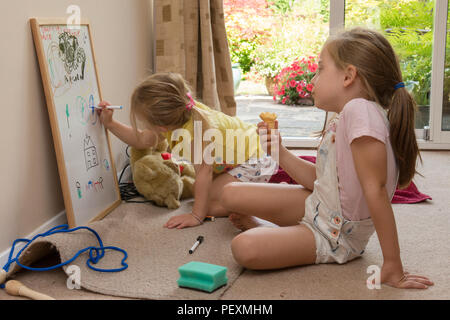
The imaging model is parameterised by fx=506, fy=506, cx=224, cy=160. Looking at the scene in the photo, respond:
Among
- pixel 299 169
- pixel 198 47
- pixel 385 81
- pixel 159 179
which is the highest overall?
pixel 198 47

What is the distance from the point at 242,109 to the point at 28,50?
7.64ft

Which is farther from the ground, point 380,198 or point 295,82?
point 295,82

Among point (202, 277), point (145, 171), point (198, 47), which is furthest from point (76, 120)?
point (198, 47)

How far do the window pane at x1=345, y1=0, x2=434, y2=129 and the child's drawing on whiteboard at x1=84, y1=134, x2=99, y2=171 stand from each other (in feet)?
5.93

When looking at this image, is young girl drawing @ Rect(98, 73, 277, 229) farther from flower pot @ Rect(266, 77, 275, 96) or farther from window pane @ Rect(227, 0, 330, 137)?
flower pot @ Rect(266, 77, 275, 96)

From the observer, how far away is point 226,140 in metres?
1.80

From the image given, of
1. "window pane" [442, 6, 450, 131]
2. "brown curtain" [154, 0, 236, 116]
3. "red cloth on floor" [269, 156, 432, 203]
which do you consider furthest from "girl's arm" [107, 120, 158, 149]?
"window pane" [442, 6, 450, 131]

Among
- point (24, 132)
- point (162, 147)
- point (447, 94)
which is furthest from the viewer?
point (447, 94)

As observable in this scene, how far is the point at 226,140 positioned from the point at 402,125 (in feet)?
2.39

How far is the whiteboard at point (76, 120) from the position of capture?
1.51m

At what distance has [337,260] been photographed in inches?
51.8

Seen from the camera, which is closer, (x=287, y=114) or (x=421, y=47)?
(x=421, y=47)

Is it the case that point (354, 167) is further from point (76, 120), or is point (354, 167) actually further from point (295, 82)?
point (295, 82)

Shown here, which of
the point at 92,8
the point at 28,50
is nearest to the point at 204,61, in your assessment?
the point at 92,8
